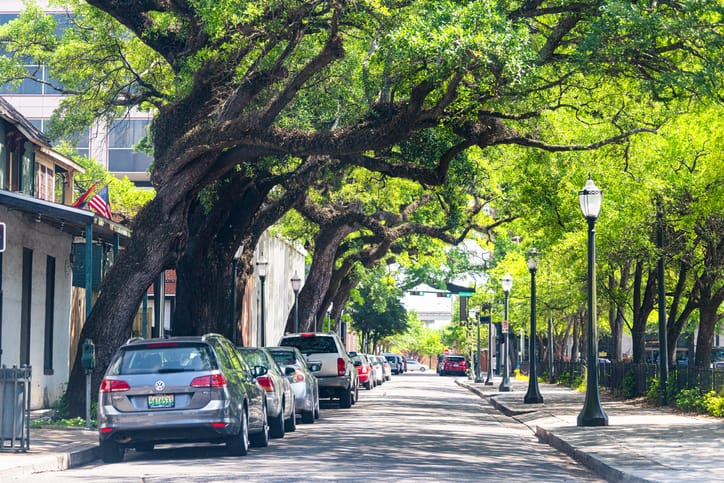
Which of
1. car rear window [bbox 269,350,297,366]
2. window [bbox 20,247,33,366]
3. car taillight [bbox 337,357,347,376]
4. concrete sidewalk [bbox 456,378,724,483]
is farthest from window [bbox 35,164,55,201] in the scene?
concrete sidewalk [bbox 456,378,724,483]

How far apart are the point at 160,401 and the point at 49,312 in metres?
13.8

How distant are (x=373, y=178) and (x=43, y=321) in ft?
38.0

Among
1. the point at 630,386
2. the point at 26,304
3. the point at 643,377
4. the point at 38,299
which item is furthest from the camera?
the point at 630,386

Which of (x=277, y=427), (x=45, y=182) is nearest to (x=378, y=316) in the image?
(x=45, y=182)

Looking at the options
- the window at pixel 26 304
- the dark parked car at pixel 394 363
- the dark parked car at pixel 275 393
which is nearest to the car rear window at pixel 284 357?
the dark parked car at pixel 275 393

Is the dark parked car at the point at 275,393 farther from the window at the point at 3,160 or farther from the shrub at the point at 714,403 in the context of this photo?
the window at the point at 3,160

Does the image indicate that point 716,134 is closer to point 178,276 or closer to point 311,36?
point 311,36

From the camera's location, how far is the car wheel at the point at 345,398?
1191 inches

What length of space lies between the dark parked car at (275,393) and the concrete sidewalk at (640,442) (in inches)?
188

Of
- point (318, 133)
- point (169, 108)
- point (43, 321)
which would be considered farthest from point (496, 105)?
point (43, 321)

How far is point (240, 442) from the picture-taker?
1558 centimetres

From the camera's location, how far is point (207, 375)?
1502cm

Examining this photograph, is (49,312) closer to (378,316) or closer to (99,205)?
(99,205)

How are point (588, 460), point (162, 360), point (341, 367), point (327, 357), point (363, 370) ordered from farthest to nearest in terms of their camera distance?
point (363, 370) < point (341, 367) < point (327, 357) < point (588, 460) < point (162, 360)
